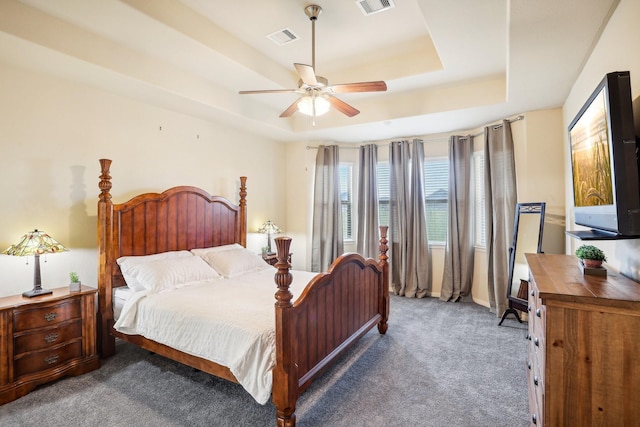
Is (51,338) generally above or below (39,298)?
below

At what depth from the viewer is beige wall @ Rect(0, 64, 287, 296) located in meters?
2.62

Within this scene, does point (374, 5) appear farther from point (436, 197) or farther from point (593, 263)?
point (436, 197)

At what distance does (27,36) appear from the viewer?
7.43 ft

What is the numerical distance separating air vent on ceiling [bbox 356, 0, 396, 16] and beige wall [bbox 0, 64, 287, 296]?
243cm

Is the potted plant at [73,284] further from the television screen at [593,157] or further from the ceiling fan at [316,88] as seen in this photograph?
the television screen at [593,157]

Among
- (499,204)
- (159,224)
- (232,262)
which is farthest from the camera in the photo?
(499,204)

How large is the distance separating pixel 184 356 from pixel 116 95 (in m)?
2.62

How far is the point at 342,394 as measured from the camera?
2.36 metres

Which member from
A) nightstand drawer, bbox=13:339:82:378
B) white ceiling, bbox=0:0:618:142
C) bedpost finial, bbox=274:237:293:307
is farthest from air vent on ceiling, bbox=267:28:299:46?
nightstand drawer, bbox=13:339:82:378

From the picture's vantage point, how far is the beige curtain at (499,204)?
12.9ft

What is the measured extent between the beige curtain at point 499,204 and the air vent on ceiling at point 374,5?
2275mm

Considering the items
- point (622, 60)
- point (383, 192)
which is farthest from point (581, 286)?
point (383, 192)

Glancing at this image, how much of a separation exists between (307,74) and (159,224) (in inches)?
88.6

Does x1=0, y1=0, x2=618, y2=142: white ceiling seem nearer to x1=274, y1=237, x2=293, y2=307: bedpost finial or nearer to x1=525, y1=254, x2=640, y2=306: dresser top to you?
x1=525, y1=254, x2=640, y2=306: dresser top
